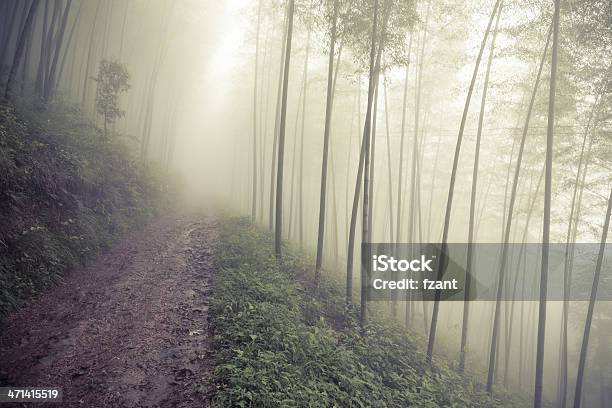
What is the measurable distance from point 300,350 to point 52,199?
806 centimetres

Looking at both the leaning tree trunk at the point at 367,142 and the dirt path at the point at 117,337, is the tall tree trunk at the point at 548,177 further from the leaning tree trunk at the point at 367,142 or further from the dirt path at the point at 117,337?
the dirt path at the point at 117,337

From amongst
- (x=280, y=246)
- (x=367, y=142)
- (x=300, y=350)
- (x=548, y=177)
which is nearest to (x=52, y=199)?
(x=280, y=246)

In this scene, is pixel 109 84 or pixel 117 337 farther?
pixel 109 84

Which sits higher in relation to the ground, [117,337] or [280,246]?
[280,246]

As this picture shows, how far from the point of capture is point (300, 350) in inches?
260

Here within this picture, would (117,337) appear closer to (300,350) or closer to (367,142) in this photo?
(300,350)

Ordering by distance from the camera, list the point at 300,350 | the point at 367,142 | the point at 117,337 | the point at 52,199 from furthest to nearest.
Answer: the point at 367,142 < the point at 52,199 < the point at 300,350 < the point at 117,337

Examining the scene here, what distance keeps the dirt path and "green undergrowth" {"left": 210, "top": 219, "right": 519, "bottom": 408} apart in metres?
0.50

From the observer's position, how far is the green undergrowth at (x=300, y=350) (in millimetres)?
5273

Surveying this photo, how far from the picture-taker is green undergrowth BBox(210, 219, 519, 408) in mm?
5273

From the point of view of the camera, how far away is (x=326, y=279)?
12.3 m

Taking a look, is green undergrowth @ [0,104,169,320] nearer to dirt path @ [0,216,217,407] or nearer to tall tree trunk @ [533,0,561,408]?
dirt path @ [0,216,217,407]

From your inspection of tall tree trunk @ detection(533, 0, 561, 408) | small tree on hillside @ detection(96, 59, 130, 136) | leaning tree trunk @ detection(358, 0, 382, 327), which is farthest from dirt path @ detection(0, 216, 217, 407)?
small tree on hillside @ detection(96, 59, 130, 136)

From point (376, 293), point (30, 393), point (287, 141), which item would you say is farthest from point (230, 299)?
point (287, 141)
